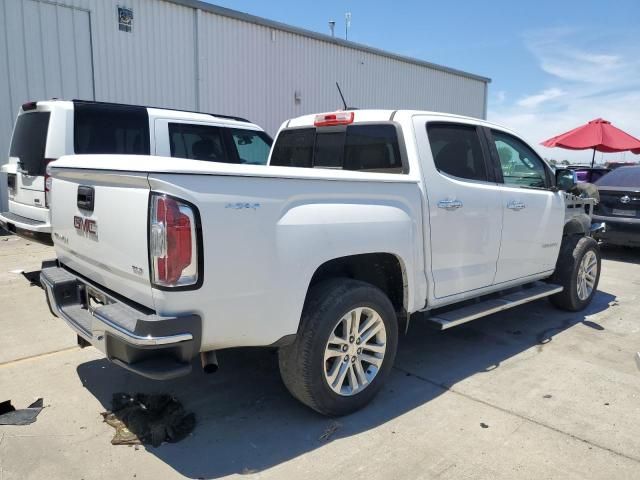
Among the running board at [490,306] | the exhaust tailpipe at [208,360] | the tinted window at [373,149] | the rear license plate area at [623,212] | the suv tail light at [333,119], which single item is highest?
the suv tail light at [333,119]

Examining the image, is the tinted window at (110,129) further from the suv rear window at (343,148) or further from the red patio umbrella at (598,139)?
the red patio umbrella at (598,139)

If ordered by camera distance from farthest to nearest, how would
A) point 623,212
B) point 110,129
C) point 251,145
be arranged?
point 623,212
point 251,145
point 110,129

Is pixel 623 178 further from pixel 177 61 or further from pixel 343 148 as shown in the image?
pixel 177 61

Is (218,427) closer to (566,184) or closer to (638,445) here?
(638,445)

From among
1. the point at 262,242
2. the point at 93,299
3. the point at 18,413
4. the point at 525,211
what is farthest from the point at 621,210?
the point at 18,413

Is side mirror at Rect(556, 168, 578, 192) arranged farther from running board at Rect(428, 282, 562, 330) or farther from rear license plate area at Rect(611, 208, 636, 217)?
rear license plate area at Rect(611, 208, 636, 217)

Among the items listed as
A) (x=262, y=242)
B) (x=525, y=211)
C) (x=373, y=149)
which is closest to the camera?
(x=262, y=242)

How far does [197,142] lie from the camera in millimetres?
7188

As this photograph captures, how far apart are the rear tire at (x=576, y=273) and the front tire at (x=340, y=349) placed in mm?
2907

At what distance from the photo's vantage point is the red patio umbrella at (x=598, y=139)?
48.2ft

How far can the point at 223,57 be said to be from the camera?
43.8 feet

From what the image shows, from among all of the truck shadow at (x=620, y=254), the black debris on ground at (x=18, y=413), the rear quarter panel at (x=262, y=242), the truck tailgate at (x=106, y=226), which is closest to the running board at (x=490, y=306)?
the rear quarter panel at (x=262, y=242)

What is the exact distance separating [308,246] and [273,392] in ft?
4.46

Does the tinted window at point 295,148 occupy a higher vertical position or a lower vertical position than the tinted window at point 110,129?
lower
